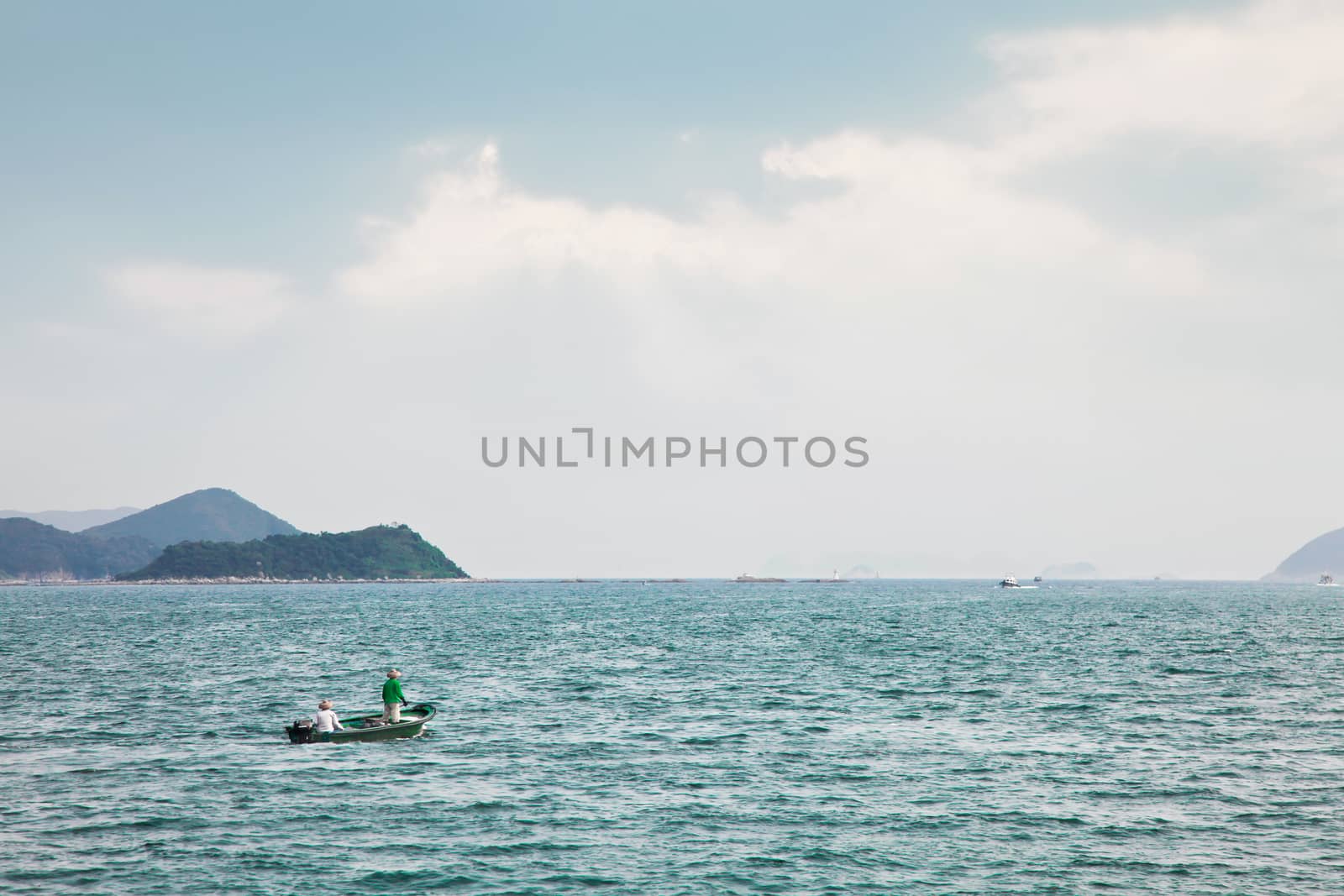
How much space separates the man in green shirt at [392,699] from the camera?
47719mm

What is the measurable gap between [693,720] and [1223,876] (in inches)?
1108

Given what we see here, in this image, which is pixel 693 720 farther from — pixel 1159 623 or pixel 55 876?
pixel 1159 623

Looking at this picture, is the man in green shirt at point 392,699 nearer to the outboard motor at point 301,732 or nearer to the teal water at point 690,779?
the teal water at point 690,779

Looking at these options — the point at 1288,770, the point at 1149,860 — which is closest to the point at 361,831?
the point at 1149,860

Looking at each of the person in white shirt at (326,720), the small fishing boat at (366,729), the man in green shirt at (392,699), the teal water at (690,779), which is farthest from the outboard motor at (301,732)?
the man in green shirt at (392,699)

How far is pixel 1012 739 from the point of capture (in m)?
46.4

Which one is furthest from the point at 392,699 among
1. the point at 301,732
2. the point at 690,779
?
the point at 690,779

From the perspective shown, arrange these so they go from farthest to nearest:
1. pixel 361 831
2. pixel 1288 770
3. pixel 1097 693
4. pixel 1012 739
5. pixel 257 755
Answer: pixel 1097 693
pixel 1012 739
pixel 257 755
pixel 1288 770
pixel 361 831

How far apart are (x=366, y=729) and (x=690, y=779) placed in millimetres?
16724

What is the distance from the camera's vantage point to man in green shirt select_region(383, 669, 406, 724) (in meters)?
47.7

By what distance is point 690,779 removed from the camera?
3831cm

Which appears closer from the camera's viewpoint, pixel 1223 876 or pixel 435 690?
pixel 1223 876

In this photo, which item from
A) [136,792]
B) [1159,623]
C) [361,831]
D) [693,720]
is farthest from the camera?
[1159,623]

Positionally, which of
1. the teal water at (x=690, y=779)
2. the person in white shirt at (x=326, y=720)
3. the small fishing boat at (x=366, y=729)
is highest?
the person in white shirt at (x=326, y=720)
